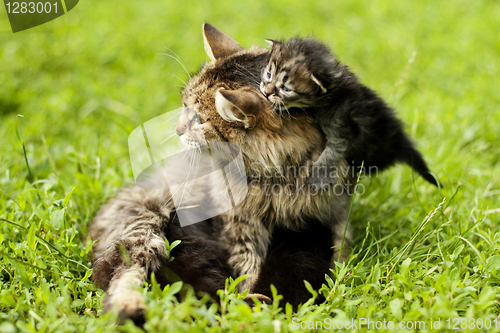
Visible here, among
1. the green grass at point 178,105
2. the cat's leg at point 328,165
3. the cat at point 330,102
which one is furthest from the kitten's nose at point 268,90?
the green grass at point 178,105

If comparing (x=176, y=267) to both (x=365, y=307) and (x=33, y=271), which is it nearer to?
(x=33, y=271)

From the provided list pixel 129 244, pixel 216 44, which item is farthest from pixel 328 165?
pixel 129 244

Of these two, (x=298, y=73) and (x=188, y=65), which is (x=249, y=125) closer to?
(x=298, y=73)

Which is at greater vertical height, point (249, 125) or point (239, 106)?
point (239, 106)

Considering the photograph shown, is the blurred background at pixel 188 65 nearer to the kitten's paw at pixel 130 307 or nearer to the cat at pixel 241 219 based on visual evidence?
the cat at pixel 241 219

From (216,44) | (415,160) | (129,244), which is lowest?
(129,244)

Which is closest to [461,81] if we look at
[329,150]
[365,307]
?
[329,150]

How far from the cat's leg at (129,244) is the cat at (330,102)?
3.31ft

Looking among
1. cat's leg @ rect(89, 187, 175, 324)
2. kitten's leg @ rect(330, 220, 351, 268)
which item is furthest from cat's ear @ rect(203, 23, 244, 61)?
kitten's leg @ rect(330, 220, 351, 268)

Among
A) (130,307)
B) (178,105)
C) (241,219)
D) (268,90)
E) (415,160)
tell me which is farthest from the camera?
(178,105)

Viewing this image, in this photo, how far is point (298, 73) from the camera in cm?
169

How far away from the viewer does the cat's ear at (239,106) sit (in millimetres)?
1689

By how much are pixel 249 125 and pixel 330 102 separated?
0.44 meters

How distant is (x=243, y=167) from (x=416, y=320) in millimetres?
1132
